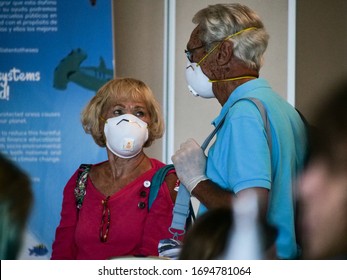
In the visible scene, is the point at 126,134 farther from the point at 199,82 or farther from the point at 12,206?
the point at 12,206

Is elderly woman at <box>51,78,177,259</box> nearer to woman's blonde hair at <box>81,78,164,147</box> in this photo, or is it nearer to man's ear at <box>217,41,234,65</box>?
woman's blonde hair at <box>81,78,164,147</box>

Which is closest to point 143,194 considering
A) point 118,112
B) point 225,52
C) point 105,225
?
point 105,225

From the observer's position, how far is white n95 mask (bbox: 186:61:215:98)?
84.4 inches

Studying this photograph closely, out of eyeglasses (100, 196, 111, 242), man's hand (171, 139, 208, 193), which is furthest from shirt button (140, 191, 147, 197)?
man's hand (171, 139, 208, 193)

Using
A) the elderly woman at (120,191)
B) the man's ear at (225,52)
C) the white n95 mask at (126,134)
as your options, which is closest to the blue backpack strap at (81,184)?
the elderly woman at (120,191)

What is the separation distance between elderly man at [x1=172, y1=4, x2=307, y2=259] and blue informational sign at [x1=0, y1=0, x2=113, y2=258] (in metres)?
0.52

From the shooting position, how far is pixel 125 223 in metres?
2.32

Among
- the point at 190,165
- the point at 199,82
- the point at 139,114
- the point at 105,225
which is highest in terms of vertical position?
the point at 199,82

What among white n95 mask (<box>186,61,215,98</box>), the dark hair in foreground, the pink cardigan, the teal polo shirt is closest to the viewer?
the teal polo shirt

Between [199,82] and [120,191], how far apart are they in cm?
47

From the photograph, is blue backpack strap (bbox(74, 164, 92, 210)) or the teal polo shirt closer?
the teal polo shirt

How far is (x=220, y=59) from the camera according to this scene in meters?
2.11

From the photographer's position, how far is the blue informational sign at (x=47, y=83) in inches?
100
